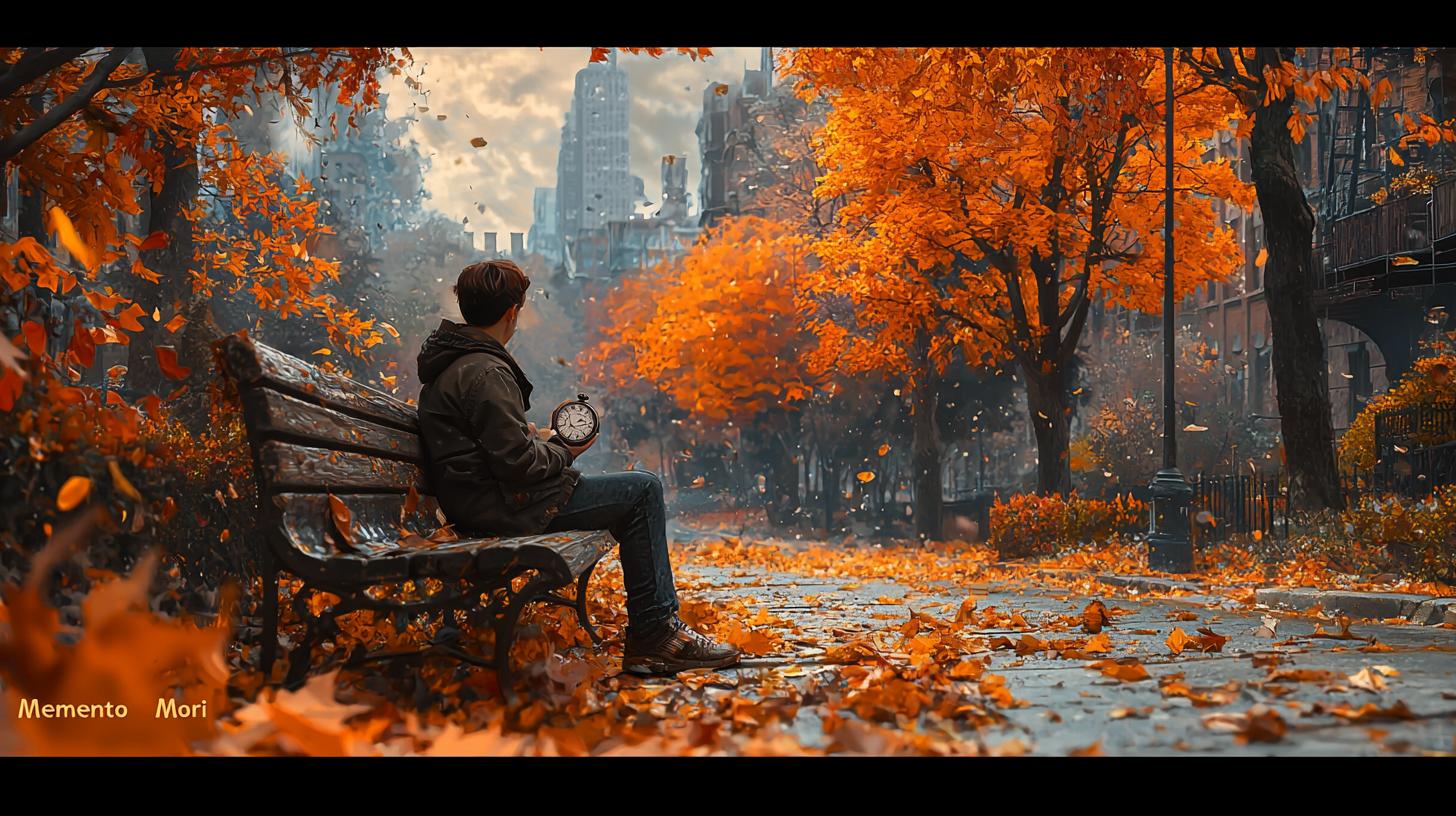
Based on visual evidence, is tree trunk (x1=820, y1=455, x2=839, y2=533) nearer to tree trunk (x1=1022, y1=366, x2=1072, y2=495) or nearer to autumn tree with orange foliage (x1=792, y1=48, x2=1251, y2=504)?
autumn tree with orange foliage (x1=792, y1=48, x2=1251, y2=504)

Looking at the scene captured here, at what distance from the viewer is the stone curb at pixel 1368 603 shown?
9141 millimetres

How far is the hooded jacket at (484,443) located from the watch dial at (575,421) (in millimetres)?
1993

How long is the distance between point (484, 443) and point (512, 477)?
0.19 metres

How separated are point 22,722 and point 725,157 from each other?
223ft

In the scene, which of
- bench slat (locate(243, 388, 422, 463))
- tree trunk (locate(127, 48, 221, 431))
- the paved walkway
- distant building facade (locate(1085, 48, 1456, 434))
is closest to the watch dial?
the paved walkway

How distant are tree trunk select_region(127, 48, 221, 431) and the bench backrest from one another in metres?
7.49

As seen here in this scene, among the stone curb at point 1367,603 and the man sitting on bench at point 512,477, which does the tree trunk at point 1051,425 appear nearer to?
the stone curb at point 1367,603

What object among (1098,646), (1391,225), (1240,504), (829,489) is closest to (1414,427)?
(1240,504)

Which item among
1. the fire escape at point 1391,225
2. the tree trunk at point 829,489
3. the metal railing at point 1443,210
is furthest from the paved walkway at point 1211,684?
the tree trunk at point 829,489

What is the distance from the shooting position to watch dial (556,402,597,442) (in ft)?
27.2

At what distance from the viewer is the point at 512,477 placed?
584cm
